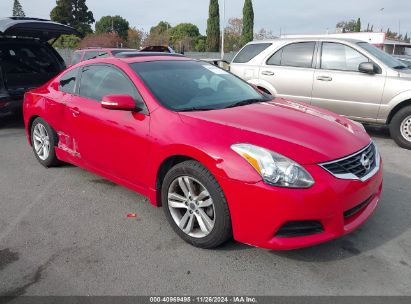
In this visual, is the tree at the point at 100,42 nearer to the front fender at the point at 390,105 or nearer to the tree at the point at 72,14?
the tree at the point at 72,14

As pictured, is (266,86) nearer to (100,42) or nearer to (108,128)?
(108,128)

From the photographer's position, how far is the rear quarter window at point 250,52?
764 cm

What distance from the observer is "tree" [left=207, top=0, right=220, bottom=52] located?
50719 millimetres

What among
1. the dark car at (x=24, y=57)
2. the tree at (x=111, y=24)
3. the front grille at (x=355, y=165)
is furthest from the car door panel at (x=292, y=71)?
the tree at (x=111, y=24)

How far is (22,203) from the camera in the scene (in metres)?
4.07

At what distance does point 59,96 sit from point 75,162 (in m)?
0.85

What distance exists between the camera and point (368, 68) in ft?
A: 20.3

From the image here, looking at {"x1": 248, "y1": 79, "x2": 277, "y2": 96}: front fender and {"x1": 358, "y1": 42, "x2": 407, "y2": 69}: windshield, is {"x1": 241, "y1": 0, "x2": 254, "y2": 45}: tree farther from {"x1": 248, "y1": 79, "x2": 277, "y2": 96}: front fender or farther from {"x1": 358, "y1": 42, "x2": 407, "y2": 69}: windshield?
{"x1": 358, "y1": 42, "x2": 407, "y2": 69}: windshield

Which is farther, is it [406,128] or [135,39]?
[135,39]

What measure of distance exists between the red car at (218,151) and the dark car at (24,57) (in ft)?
10.4

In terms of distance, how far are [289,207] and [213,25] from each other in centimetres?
5110

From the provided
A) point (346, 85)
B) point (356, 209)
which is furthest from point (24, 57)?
point (356, 209)

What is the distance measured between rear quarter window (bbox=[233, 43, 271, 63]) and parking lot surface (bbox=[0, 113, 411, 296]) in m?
4.31

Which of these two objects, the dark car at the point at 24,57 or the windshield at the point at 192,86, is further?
the dark car at the point at 24,57
